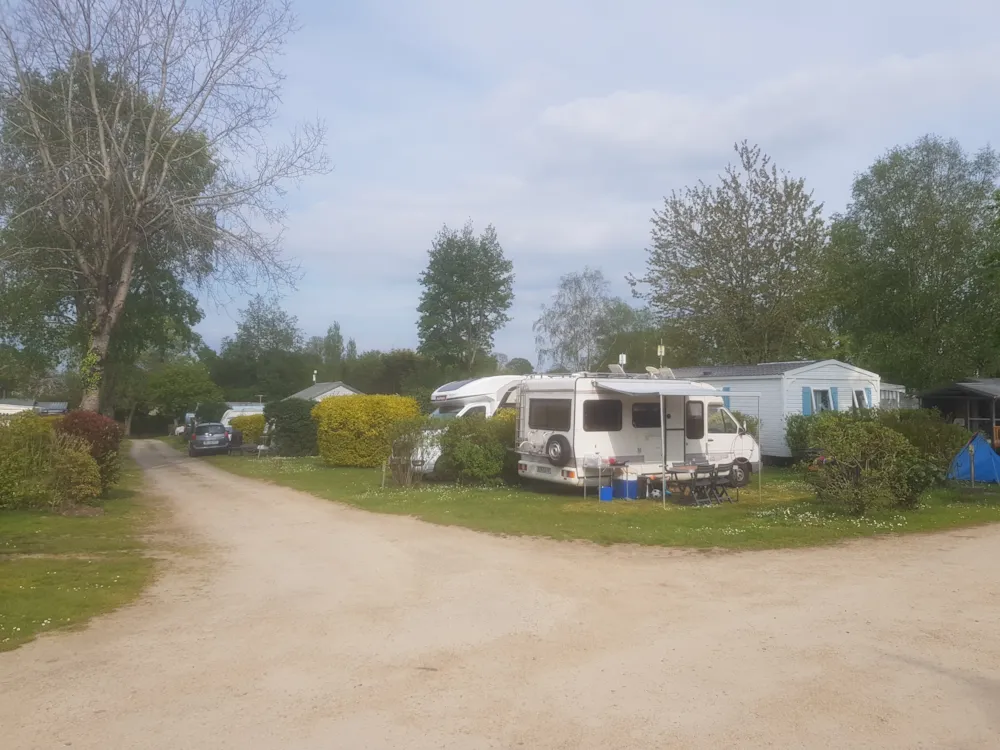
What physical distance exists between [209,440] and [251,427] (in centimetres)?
353

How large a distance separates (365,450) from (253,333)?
176 ft

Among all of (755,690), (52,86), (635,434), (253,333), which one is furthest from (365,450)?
(253,333)

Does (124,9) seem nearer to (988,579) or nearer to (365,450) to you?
(365,450)

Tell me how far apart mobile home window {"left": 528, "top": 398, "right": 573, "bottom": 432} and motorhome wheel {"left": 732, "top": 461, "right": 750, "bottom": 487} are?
3951mm

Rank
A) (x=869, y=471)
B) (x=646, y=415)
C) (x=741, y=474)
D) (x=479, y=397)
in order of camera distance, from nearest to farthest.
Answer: (x=869, y=471) → (x=646, y=415) → (x=741, y=474) → (x=479, y=397)

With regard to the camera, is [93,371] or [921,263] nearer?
[93,371]

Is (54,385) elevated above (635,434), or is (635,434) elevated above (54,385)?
(54,385)

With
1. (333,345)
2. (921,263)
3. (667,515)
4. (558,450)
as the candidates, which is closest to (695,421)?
(558,450)

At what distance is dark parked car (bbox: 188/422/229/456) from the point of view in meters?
32.1

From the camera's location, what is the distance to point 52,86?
67.5 feet

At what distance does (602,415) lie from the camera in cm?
1491

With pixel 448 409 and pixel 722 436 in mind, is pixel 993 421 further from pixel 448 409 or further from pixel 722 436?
pixel 448 409

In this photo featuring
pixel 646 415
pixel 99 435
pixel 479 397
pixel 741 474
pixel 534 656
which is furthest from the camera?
pixel 479 397

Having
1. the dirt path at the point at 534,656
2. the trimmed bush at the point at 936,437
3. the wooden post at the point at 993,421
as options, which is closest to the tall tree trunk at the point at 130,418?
the wooden post at the point at 993,421
